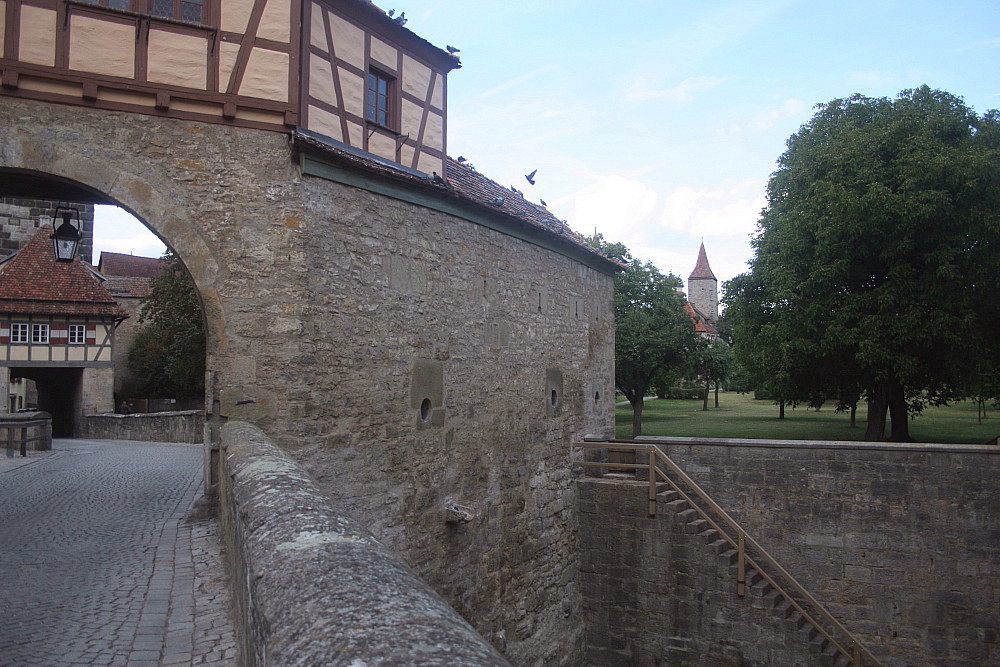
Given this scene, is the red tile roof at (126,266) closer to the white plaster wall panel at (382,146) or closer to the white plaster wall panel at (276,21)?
the white plaster wall panel at (382,146)

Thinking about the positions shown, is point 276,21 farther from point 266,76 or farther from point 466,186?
point 466,186

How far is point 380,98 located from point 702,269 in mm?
83520

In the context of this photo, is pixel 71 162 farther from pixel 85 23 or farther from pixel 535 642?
pixel 535 642

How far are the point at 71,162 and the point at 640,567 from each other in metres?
10.1

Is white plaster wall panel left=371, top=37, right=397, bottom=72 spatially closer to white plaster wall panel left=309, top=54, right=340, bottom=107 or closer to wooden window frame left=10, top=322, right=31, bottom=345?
white plaster wall panel left=309, top=54, right=340, bottom=107

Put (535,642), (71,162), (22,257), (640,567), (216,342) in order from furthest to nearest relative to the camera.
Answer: (22,257) < (640,567) < (535,642) < (216,342) < (71,162)

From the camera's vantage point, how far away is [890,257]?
679 inches

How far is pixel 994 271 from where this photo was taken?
16.4 metres

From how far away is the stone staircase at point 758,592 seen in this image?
1107 cm

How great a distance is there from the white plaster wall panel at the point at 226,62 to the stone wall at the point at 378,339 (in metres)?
0.45

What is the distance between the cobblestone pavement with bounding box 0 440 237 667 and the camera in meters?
3.91

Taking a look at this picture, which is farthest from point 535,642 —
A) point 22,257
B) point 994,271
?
point 22,257

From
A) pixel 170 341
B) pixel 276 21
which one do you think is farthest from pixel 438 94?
pixel 170 341

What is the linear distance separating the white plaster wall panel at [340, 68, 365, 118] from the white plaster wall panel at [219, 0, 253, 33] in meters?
1.26
